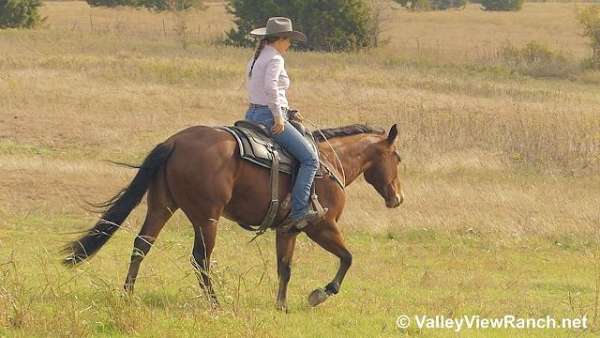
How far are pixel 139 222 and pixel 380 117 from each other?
1157 centimetres

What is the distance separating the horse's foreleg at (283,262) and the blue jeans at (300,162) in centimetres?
40

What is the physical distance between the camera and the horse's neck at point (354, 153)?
9836 millimetres

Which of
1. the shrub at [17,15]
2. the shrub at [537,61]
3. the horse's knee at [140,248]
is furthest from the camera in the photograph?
the shrub at [17,15]

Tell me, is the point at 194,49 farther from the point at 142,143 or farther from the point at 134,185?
the point at 134,185

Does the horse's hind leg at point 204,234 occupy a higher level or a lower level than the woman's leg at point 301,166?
lower

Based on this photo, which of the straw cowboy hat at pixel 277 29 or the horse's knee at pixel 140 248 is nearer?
the horse's knee at pixel 140 248

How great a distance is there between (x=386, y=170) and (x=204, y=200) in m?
2.39

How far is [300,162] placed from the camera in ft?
29.4

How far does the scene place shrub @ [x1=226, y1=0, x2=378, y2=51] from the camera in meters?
46.0

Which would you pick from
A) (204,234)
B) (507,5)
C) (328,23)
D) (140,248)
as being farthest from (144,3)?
(204,234)

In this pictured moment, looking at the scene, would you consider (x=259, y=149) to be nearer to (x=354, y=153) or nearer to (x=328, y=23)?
(x=354, y=153)

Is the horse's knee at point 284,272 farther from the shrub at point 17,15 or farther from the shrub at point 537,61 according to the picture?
the shrub at point 17,15

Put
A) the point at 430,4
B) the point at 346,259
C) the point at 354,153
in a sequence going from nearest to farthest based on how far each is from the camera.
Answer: the point at 346,259
the point at 354,153
the point at 430,4

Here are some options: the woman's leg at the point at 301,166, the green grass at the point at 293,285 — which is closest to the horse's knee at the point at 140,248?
the green grass at the point at 293,285
